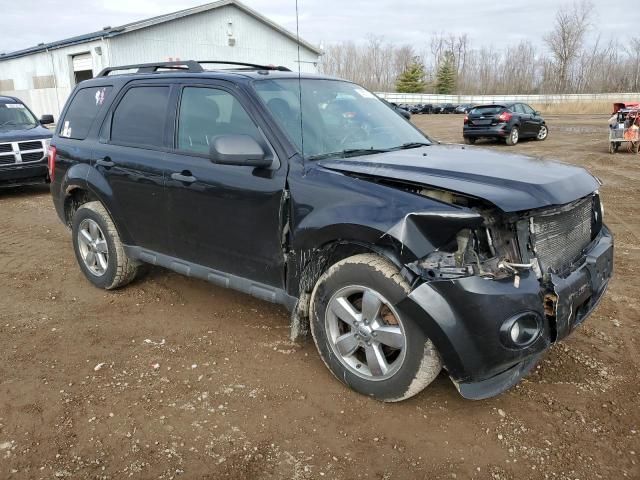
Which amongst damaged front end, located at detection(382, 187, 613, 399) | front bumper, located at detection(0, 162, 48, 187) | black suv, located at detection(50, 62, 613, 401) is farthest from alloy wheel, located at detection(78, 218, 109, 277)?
front bumper, located at detection(0, 162, 48, 187)

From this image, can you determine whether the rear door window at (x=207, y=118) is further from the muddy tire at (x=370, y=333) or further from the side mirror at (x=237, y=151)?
the muddy tire at (x=370, y=333)

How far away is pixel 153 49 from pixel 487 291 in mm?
23712

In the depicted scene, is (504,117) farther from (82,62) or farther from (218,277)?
(82,62)

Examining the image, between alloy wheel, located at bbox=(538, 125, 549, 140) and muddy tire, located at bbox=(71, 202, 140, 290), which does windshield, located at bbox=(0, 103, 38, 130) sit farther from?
alloy wheel, located at bbox=(538, 125, 549, 140)

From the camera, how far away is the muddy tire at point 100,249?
4.66m

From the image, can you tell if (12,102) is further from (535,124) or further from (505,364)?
(535,124)

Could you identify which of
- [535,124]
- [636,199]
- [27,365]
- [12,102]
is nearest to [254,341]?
[27,365]

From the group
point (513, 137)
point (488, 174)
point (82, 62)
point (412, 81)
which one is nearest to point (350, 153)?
point (488, 174)

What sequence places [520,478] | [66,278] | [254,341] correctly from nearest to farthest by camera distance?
1. [520,478]
2. [254,341]
3. [66,278]

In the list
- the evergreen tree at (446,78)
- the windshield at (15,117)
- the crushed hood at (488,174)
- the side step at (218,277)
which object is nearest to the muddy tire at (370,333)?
the side step at (218,277)

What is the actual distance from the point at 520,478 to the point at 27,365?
3205 millimetres

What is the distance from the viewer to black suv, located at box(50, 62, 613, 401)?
2.66 m

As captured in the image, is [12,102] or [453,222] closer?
[453,222]

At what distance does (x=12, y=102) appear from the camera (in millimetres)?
11016
